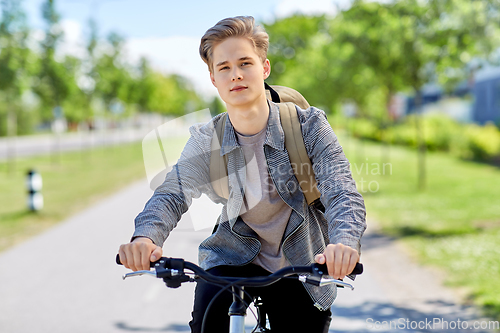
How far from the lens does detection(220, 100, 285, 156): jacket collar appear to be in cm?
213

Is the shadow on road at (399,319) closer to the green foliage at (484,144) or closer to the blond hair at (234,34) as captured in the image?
the blond hair at (234,34)

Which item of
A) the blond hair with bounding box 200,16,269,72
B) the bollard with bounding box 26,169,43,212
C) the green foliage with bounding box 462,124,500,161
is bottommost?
the blond hair with bounding box 200,16,269,72

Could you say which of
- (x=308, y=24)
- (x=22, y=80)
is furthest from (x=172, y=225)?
(x=308, y=24)

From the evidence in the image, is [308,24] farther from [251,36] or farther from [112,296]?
[251,36]

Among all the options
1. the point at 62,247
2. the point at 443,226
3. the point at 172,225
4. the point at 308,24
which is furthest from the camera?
the point at 308,24

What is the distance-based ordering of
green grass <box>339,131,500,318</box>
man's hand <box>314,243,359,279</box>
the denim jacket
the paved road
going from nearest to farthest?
1. man's hand <box>314,243,359,279</box>
2. the denim jacket
3. the paved road
4. green grass <box>339,131,500,318</box>

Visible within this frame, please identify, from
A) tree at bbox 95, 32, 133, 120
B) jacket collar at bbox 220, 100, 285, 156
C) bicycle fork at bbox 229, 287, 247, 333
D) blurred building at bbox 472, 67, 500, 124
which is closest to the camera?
bicycle fork at bbox 229, 287, 247, 333

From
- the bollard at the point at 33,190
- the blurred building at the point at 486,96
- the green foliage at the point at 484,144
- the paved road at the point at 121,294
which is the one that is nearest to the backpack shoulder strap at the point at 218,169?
the paved road at the point at 121,294

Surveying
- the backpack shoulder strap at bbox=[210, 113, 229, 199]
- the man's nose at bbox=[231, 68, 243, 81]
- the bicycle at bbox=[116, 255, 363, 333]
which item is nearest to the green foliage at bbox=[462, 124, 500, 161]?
the backpack shoulder strap at bbox=[210, 113, 229, 199]

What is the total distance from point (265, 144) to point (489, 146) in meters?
23.8

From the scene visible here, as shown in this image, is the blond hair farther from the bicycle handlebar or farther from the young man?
the bicycle handlebar

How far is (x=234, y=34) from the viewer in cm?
205

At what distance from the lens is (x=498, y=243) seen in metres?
7.80

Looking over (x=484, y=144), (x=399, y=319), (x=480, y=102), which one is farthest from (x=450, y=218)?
(x=480, y=102)
